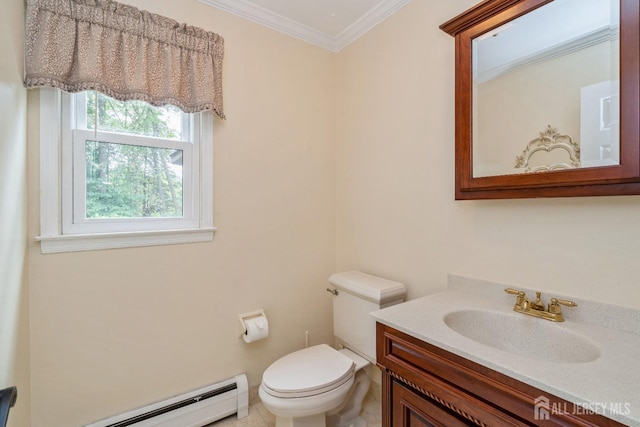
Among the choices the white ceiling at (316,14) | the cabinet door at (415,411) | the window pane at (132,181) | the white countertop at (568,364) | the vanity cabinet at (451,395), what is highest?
the white ceiling at (316,14)

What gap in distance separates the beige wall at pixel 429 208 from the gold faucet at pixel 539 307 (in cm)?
8

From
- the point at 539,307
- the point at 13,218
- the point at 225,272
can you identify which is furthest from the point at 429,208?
the point at 13,218

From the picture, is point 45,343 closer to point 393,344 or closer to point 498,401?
point 393,344

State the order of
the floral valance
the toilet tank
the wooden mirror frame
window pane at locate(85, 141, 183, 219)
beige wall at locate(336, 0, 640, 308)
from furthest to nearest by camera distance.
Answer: the toilet tank
window pane at locate(85, 141, 183, 219)
the floral valance
beige wall at locate(336, 0, 640, 308)
the wooden mirror frame

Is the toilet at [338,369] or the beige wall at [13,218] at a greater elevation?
the beige wall at [13,218]

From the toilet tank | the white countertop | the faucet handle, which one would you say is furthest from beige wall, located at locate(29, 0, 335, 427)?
the faucet handle

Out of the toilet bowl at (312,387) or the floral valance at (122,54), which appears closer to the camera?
the floral valance at (122,54)

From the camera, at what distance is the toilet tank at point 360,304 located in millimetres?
1539

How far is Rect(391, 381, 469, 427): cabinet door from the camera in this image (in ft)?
2.83

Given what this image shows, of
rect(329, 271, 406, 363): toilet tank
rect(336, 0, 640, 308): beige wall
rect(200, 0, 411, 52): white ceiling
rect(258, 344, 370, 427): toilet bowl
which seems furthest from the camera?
rect(200, 0, 411, 52): white ceiling

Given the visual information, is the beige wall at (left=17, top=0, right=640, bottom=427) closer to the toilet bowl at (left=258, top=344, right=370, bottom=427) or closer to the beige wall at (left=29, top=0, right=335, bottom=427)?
the beige wall at (left=29, top=0, right=335, bottom=427)

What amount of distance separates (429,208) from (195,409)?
5.55 feet

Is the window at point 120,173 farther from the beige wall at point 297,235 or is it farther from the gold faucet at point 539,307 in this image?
the gold faucet at point 539,307

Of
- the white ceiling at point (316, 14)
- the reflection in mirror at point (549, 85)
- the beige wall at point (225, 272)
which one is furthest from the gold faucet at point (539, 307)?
the white ceiling at point (316, 14)
